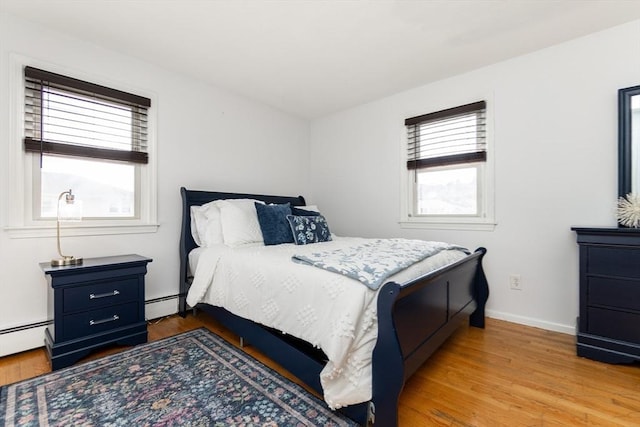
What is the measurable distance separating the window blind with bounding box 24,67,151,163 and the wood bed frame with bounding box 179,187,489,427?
161 cm

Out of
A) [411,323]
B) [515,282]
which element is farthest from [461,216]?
[411,323]

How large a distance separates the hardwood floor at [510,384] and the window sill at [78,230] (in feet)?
2.83

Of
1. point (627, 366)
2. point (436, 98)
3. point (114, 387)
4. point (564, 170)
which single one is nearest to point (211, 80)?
point (436, 98)

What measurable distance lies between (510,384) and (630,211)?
5.00 ft

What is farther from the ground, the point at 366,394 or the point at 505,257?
the point at 505,257

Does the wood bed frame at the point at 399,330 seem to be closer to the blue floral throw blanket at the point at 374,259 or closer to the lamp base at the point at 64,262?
the blue floral throw blanket at the point at 374,259

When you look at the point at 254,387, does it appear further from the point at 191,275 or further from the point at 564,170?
the point at 564,170

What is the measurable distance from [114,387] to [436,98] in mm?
3650

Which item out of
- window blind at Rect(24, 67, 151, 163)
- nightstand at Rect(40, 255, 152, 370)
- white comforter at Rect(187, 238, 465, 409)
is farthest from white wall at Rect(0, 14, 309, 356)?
white comforter at Rect(187, 238, 465, 409)

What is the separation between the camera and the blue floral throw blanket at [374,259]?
1467 mm

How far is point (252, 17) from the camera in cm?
214

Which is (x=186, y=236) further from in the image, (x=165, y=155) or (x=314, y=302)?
(x=314, y=302)

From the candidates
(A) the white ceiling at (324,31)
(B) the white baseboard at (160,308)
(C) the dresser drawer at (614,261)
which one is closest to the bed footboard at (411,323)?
(C) the dresser drawer at (614,261)

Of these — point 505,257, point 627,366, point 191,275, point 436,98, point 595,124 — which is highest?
point 436,98
